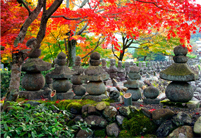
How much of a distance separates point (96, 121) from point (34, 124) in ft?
4.85

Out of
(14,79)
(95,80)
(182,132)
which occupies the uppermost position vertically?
(14,79)

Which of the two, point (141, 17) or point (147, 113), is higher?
point (141, 17)

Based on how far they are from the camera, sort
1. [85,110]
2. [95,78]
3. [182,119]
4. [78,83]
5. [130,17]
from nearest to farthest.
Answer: [182,119] < [85,110] < [95,78] < [130,17] < [78,83]

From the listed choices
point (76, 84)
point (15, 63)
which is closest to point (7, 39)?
point (15, 63)

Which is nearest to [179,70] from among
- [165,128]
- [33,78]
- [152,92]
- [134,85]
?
[152,92]

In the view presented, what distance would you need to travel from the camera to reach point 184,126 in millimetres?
3295

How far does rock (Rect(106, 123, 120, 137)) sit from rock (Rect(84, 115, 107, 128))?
0.52 feet

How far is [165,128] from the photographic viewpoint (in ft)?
11.6

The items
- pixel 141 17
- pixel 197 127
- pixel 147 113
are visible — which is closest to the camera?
pixel 197 127

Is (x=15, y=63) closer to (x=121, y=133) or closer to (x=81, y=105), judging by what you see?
(x=81, y=105)

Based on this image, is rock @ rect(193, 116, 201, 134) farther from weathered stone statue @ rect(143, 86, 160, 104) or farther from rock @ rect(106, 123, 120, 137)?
rock @ rect(106, 123, 120, 137)

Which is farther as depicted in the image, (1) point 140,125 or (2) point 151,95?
(2) point 151,95

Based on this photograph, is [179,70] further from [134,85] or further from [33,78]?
[33,78]

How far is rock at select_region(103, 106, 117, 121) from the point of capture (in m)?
4.12
